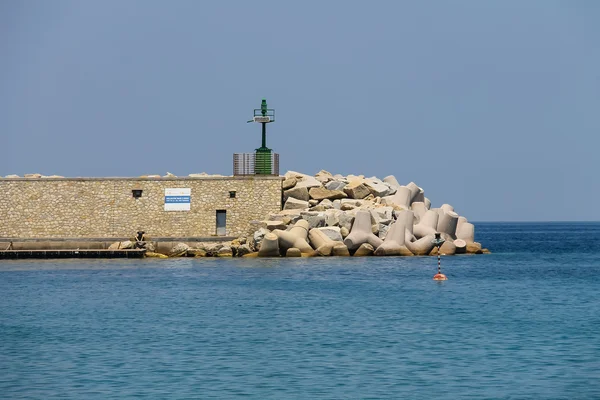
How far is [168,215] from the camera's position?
4397 cm

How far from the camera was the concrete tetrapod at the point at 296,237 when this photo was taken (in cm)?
4128

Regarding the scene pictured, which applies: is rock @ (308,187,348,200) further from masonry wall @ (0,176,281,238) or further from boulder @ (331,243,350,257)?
boulder @ (331,243,350,257)

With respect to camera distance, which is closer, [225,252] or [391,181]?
[225,252]

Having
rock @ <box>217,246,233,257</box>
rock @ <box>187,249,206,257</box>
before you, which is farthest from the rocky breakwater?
rock @ <box>187,249,206,257</box>

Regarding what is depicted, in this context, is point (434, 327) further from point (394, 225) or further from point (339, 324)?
point (394, 225)

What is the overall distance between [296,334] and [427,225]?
75.7ft

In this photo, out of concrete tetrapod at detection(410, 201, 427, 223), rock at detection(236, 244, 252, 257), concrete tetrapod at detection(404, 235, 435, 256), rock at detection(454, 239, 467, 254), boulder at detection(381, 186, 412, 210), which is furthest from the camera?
rock at detection(454, 239, 467, 254)

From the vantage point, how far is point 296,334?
70.7 ft

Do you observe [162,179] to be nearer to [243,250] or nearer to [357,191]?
[243,250]

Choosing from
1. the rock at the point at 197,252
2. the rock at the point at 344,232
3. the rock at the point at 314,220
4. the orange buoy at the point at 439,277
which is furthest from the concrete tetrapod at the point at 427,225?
the orange buoy at the point at 439,277

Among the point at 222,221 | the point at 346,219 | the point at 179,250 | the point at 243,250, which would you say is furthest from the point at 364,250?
the point at 179,250

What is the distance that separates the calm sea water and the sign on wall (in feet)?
20.6

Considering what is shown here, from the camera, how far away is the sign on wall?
4397cm

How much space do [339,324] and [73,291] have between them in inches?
440
